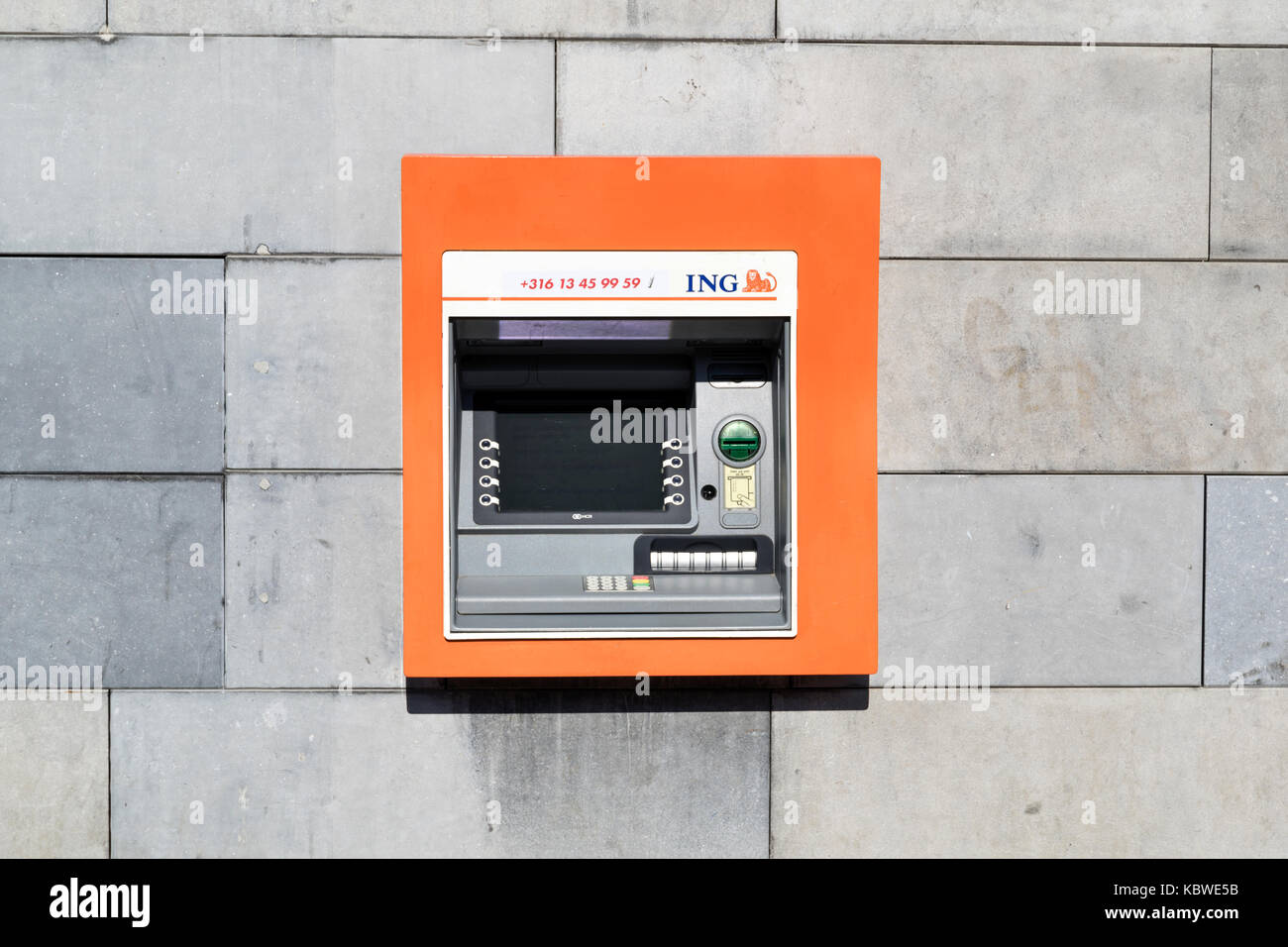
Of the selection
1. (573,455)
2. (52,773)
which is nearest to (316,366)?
(573,455)

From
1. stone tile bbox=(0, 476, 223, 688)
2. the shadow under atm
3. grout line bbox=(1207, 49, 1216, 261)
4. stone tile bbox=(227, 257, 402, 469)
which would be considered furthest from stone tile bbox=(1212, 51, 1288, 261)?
stone tile bbox=(0, 476, 223, 688)

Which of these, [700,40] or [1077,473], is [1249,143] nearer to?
[1077,473]

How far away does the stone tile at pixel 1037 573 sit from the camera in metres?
3.14

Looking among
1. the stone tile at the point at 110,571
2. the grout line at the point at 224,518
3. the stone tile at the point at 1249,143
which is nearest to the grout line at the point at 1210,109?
the stone tile at the point at 1249,143

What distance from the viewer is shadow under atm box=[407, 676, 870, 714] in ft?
10.2

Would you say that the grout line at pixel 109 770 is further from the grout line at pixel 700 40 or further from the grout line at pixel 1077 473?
the grout line at pixel 1077 473

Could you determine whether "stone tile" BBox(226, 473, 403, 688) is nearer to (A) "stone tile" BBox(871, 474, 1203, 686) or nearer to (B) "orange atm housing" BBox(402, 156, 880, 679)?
(B) "orange atm housing" BBox(402, 156, 880, 679)

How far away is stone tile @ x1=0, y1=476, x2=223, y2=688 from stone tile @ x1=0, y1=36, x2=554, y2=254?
87 centimetres

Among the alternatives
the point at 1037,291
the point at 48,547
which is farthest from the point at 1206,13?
the point at 48,547

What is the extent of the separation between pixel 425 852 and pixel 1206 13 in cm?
416

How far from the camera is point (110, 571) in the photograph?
10.1ft

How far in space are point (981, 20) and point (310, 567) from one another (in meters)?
3.10

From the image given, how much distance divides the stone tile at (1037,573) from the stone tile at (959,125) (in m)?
0.88

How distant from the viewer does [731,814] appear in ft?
10.3
